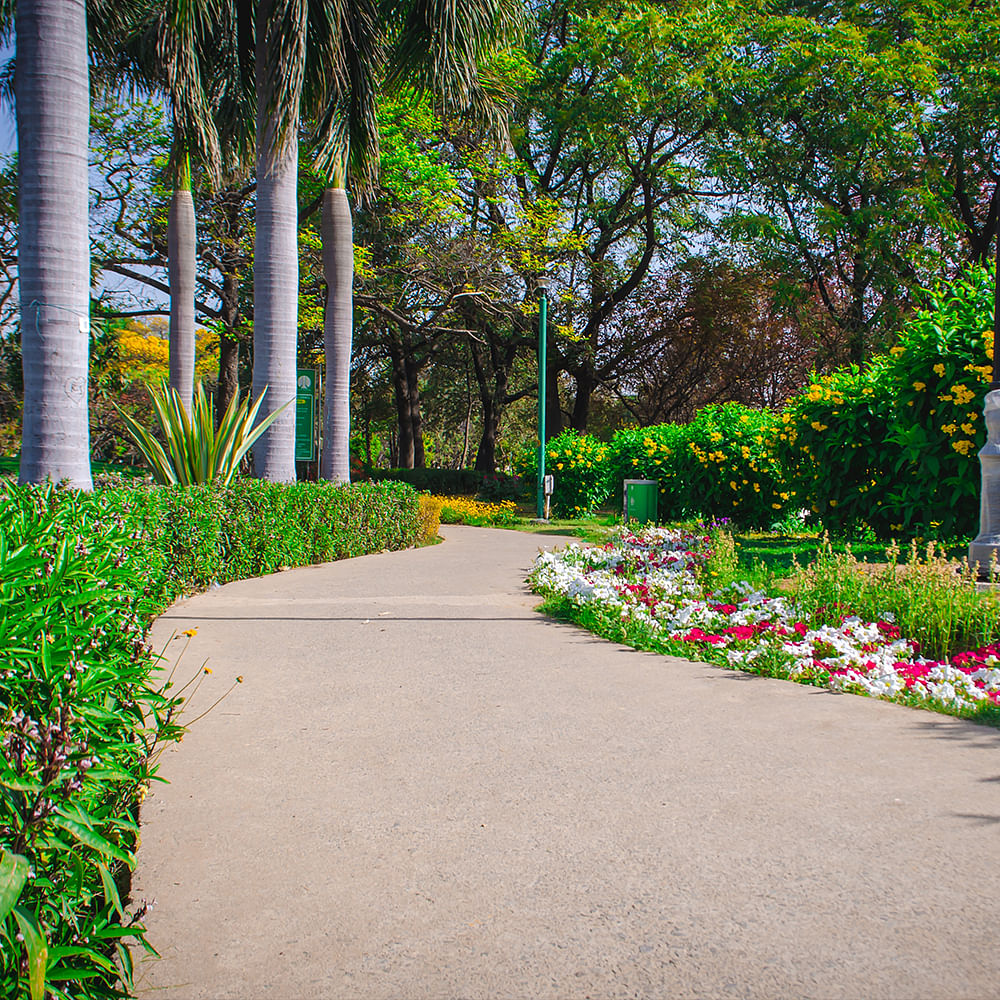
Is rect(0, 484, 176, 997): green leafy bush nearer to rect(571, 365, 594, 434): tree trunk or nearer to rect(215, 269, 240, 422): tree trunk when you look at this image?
rect(215, 269, 240, 422): tree trunk

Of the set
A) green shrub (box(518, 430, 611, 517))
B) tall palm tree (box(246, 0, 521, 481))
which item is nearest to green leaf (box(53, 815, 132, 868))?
tall palm tree (box(246, 0, 521, 481))

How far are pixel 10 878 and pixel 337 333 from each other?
504 inches

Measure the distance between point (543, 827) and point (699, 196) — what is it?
85.9 feet

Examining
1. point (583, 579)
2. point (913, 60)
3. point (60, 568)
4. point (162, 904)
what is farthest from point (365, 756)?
point (913, 60)

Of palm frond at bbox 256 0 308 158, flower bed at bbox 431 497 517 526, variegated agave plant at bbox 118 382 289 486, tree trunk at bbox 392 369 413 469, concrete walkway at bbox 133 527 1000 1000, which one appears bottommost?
concrete walkway at bbox 133 527 1000 1000

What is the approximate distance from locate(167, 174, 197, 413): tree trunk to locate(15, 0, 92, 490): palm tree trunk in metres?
9.96

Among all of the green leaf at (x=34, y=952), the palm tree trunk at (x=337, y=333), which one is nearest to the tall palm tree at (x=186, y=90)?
the palm tree trunk at (x=337, y=333)

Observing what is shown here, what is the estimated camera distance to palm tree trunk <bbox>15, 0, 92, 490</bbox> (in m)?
6.67

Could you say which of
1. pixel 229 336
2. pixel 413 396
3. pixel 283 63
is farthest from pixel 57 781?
pixel 413 396

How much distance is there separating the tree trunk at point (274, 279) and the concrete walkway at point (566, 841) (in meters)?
6.27

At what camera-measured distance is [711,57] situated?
2283cm

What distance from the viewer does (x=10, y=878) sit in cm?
164

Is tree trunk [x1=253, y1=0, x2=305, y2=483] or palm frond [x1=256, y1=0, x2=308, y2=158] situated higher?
palm frond [x1=256, y1=0, x2=308, y2=158]

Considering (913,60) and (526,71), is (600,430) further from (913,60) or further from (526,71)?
(913,60)
